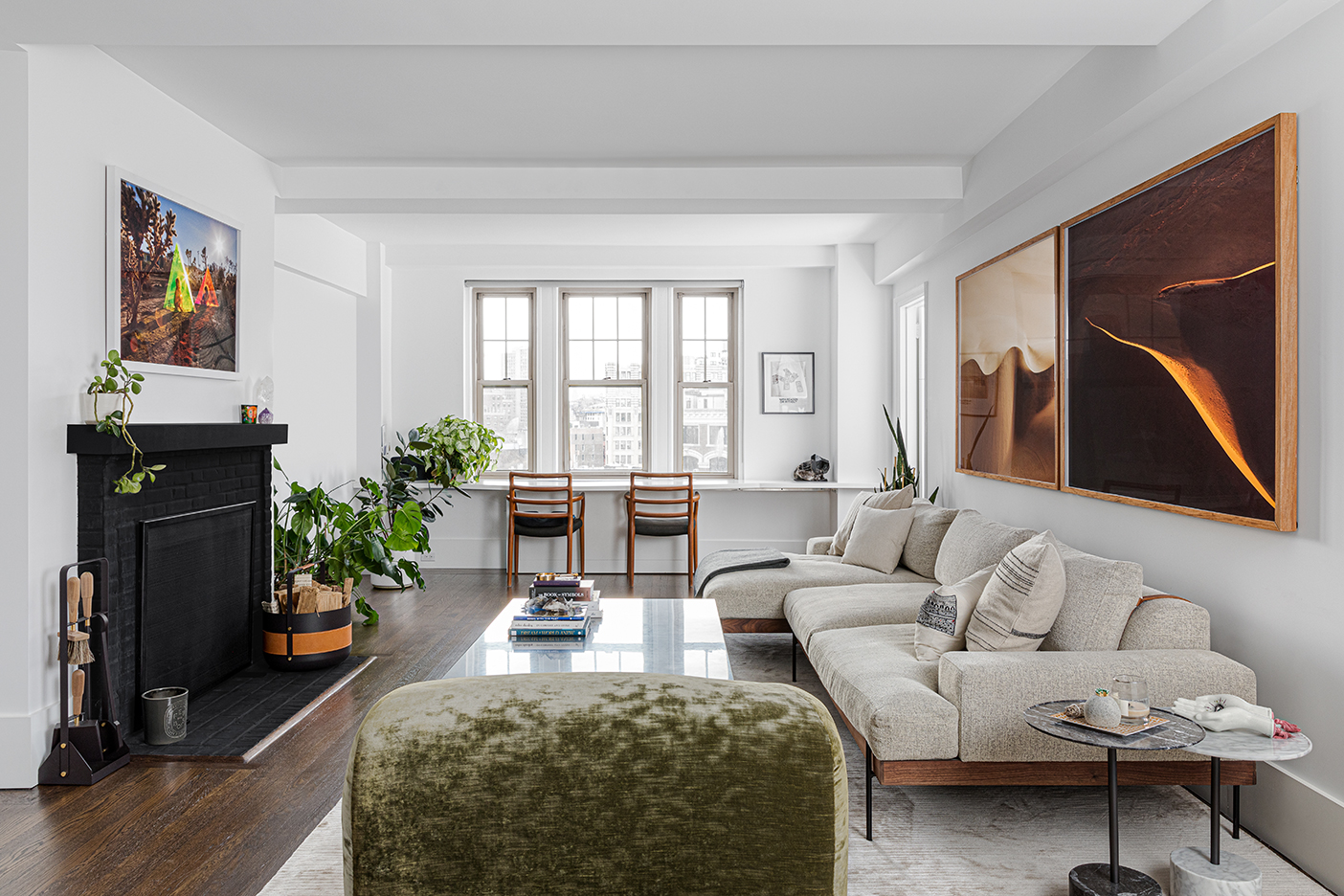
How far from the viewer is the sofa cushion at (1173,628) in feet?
8.39

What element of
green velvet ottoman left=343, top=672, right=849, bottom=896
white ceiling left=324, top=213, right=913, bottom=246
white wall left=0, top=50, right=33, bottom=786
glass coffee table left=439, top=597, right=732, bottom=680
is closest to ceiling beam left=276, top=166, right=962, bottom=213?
white ceiling left=324, top=213, right=913, bottom=246

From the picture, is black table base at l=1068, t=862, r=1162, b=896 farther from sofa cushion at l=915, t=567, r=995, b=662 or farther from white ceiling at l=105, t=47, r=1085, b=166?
white ceiling at l=105, t=47, r=1085, b=166

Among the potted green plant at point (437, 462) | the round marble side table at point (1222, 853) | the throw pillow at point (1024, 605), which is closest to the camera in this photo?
the round marble side table at point (1222, 853)

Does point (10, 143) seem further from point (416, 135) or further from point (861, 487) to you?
point (861, 487)

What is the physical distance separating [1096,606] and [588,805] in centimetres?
212

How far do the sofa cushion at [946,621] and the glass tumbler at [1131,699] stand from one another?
29.5 inches

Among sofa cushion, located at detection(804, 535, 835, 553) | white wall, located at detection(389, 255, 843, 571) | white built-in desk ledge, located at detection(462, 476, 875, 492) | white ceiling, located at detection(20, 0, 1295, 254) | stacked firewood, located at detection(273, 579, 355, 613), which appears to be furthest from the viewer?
white wall, located at detection(389, 255, 843, 571)

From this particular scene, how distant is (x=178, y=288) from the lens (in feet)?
11.7

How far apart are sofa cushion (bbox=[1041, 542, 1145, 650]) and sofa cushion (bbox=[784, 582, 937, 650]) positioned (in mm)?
888

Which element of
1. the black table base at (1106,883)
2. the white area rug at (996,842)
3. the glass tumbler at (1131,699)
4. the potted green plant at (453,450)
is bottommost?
the white area rug at (996,842)

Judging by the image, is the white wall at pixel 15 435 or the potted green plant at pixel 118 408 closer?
the white wall at pixel 15 435

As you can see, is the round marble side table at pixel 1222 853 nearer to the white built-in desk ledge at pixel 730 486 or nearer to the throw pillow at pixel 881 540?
the throw pillow at pixel 881 540

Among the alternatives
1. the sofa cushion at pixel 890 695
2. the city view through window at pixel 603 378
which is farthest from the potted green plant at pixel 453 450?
the sofa cushion at pixel 890 695

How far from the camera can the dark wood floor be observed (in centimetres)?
228
